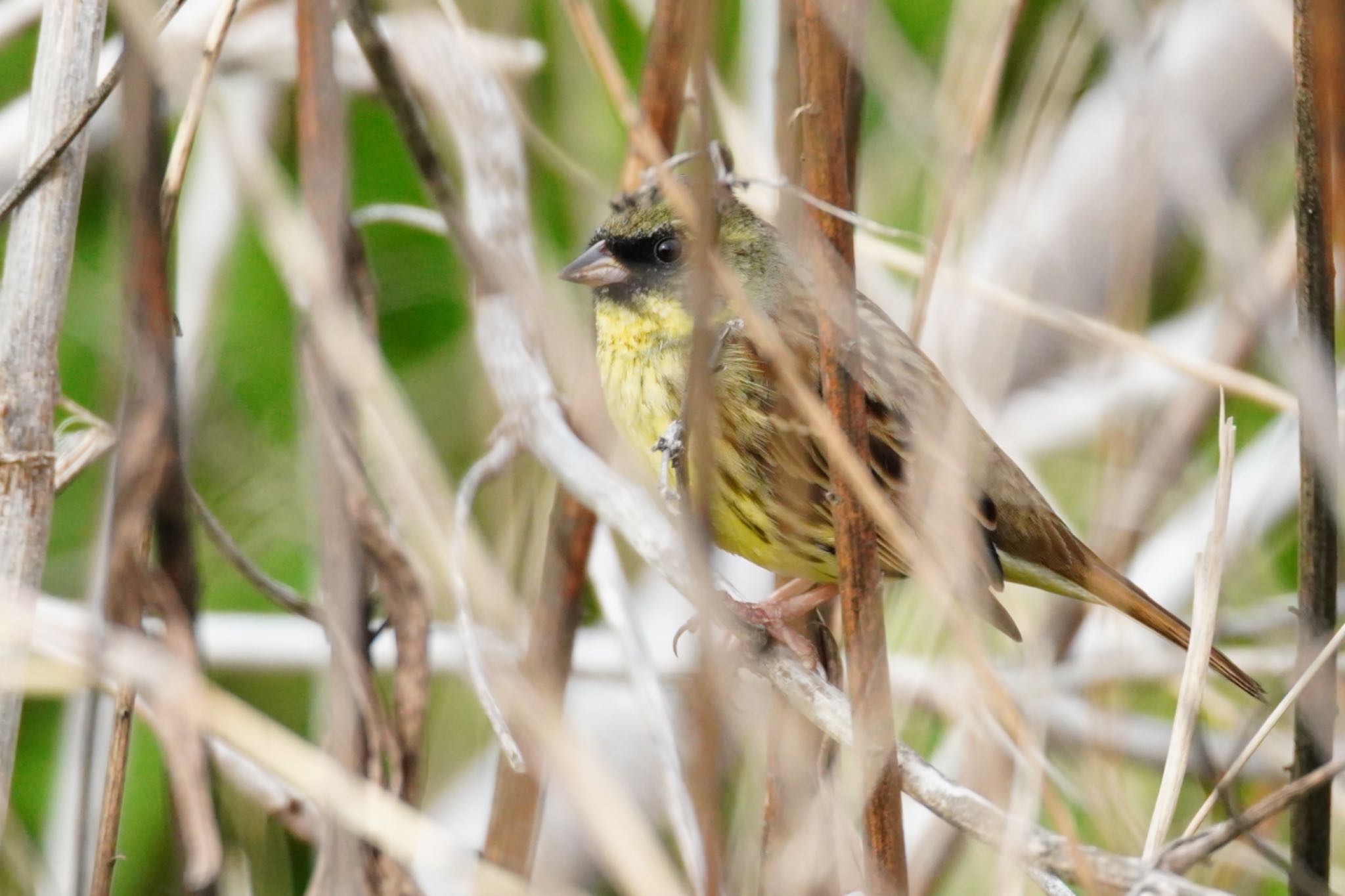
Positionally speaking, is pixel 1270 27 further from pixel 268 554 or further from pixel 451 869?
pixel 268 554

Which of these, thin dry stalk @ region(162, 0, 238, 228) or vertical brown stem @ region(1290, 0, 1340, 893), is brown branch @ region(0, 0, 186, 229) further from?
vertical brown stem @ region(1290, 0, 1340, 893)

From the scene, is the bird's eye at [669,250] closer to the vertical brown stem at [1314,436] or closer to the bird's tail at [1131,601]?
the bird's tail at [1131,601]

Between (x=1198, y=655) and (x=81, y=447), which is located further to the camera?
(x=81, y=447)

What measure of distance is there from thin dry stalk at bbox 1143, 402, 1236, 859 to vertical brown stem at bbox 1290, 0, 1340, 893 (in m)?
0.22

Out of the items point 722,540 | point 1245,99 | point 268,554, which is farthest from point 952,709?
point 1245,99

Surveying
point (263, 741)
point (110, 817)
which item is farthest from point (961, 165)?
point (110, 817)

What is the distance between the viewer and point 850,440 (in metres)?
1.41

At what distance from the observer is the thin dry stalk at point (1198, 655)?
1422 mm

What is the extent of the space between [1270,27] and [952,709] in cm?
138

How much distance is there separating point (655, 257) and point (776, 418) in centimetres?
38

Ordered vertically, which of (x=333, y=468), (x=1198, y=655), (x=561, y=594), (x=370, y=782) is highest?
(x=333, y=468)

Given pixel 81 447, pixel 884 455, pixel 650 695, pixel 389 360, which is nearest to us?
pixel 81 447

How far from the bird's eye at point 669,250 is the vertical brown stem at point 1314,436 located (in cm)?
106

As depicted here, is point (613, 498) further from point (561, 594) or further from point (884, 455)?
point (884, 455)
